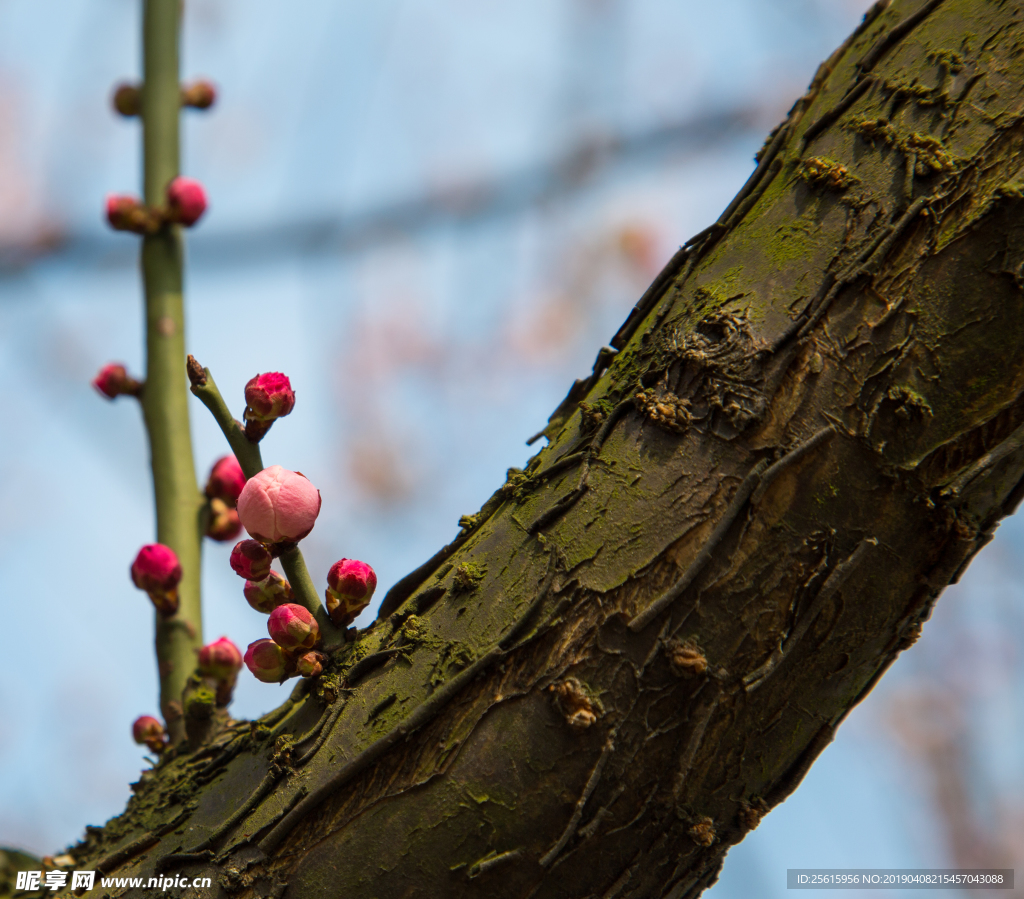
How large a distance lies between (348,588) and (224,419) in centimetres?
32

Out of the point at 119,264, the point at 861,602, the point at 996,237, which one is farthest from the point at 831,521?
the point at 119,264

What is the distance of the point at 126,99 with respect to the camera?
2271 mm

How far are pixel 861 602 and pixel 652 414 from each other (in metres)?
0.39

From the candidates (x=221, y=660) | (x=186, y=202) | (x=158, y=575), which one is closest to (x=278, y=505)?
(x=221, y=660)

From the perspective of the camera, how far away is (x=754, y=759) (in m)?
1.15

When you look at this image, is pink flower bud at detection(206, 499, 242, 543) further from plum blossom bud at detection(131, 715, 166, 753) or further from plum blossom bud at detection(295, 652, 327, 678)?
plum blossom bud at detection(295, 652, 327, 678)

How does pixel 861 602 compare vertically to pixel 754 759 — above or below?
above

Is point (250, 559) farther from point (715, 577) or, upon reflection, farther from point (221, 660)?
point (715, 577)

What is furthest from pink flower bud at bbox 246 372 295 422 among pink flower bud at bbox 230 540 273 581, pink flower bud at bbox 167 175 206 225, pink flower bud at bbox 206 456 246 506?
pink flower bud at bbox 167 175 206 225

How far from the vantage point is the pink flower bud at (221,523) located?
1.91m

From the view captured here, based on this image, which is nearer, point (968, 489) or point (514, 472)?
point (968, 489)

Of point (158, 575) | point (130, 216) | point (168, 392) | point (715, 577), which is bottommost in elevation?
point (715, 577)

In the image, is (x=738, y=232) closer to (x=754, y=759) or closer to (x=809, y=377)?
(x=809, y=377)

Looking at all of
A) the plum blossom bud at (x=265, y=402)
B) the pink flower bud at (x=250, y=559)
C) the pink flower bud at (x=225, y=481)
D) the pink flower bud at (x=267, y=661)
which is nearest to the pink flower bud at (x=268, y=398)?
the plum blossom bud at (x=265, y=402)
